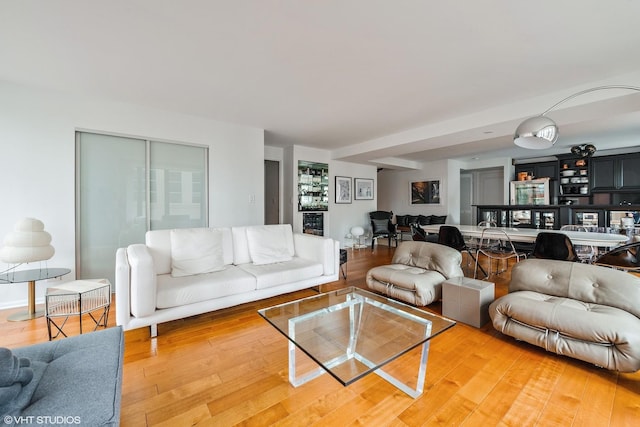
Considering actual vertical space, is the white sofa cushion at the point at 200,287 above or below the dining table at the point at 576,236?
below

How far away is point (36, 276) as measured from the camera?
2.51 m

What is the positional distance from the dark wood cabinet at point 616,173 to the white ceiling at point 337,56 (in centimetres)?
393

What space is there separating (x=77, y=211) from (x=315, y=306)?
3010mm

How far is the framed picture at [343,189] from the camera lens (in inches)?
250

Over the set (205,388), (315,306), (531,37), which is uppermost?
(531,37)

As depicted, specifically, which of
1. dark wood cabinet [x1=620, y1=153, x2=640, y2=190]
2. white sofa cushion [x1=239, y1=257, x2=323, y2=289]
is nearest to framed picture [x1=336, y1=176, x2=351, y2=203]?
white sofa cushion [x1=239, y1=257, x2=323, y2=289]

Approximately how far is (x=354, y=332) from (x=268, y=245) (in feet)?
5.38

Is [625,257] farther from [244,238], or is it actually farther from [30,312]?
[30,312]

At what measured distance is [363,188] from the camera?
6918 millimetres

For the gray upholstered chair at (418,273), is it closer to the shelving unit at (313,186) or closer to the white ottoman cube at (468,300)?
the white ottoman cube at (468,300)

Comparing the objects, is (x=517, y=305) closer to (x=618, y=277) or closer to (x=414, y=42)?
(x=618, y=277)

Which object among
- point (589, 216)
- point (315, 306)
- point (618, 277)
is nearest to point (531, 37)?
point (618, 277)

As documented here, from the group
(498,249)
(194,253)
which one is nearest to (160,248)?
(194,253)
